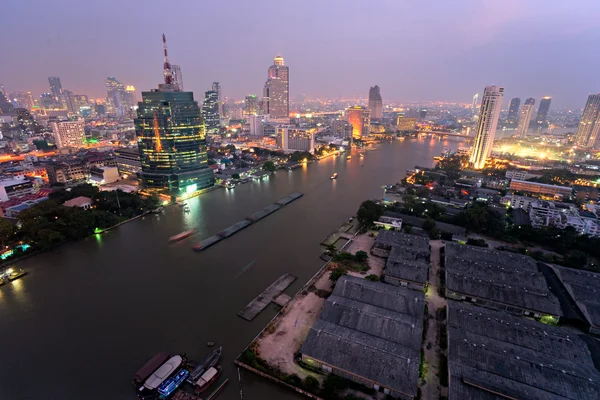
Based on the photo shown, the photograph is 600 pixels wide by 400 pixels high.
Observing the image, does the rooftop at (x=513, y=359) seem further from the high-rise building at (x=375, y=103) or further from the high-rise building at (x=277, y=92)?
the high-rise building at (x=375, y=103)

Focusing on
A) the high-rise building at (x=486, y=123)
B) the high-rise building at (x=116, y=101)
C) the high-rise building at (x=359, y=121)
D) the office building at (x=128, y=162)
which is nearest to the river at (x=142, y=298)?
the office building at (x=128, y=162)

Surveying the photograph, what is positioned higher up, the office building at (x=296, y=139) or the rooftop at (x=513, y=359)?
the office building at (x=296, y=139)

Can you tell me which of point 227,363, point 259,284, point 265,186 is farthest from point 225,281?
point 265,186

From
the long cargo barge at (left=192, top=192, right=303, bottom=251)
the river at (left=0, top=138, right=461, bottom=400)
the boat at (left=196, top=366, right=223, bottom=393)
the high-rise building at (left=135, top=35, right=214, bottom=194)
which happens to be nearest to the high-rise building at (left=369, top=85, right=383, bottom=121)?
the long cargo barge at (left=192, top=192, right=303, bottom=251)

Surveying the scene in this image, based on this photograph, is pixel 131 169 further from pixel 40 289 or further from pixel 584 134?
pixel 584 134

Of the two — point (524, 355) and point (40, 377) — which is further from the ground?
point (524, 355)

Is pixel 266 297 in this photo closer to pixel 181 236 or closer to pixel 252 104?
pixel 181 236
